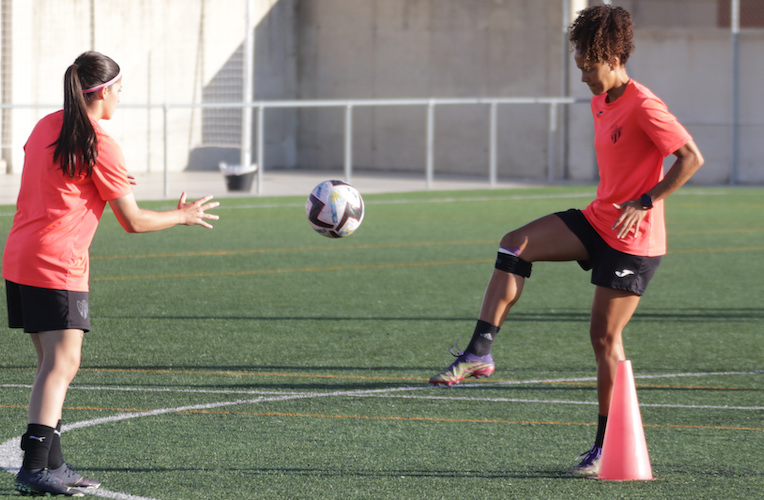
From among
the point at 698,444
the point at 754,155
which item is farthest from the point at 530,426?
the point at 754,155

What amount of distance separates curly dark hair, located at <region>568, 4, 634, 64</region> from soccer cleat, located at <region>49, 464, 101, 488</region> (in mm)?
2861

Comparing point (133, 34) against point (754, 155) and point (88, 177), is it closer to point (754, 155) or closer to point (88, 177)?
point (754, 155)

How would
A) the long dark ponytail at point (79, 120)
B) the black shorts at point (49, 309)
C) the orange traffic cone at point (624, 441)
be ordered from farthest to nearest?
the orange traffic cone at point (624, 441) → the black shorts at point (49, 309) → the long dark ponytail at point (79, 120)

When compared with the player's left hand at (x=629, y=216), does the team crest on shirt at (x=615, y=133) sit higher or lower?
higher

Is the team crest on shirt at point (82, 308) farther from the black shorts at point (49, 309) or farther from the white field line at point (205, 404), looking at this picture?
the white field line at point (205, 404)

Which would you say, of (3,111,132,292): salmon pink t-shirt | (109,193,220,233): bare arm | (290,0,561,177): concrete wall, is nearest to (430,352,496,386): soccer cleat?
(109,193,220,233): bare arm

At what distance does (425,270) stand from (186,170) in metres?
18.3

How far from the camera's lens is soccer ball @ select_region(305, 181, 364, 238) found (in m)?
6.89

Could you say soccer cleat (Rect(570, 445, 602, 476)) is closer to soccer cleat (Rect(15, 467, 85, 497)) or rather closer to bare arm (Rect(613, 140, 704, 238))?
bare arm (Rect(613, 140, 704, 238))

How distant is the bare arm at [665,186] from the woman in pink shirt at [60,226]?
2.07 metres

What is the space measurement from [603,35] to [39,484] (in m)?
3.11

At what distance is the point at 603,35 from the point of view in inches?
207

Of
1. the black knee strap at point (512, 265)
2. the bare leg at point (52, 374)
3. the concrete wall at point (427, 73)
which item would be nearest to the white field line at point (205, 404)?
the bare leg at point (52, 374)

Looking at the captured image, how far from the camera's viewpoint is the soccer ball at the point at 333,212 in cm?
689
